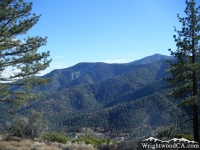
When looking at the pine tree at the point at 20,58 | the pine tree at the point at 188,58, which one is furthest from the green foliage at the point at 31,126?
the pine tree at the point at 188,58

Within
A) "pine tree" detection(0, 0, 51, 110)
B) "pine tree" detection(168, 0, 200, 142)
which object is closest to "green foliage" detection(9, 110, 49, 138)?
"pine tree" detection(0, 0, 51, 110)

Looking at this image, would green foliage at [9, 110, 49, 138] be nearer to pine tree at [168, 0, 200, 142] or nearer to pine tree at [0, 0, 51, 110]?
pine tree at [0, 0, 51, 110]

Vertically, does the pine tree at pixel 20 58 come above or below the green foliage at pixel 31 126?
above

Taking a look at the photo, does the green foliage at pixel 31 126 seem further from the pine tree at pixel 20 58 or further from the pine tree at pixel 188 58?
the pine tree at pixel 188 58

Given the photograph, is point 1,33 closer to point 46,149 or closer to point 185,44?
point 46,149

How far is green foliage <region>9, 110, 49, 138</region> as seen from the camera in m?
14.8

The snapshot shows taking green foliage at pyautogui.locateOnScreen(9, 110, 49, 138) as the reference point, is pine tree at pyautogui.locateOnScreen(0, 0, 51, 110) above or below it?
above

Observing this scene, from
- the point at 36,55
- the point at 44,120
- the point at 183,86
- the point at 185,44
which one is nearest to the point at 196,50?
the point at 185,44

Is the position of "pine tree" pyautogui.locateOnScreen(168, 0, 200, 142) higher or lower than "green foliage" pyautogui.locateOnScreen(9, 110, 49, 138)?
higher

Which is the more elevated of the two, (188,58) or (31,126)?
(188,58)

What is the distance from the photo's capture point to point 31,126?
51.3 feet

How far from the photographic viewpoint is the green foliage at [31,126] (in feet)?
48.5

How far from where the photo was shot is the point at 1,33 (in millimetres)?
9148

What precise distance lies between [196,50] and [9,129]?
1549 cm
